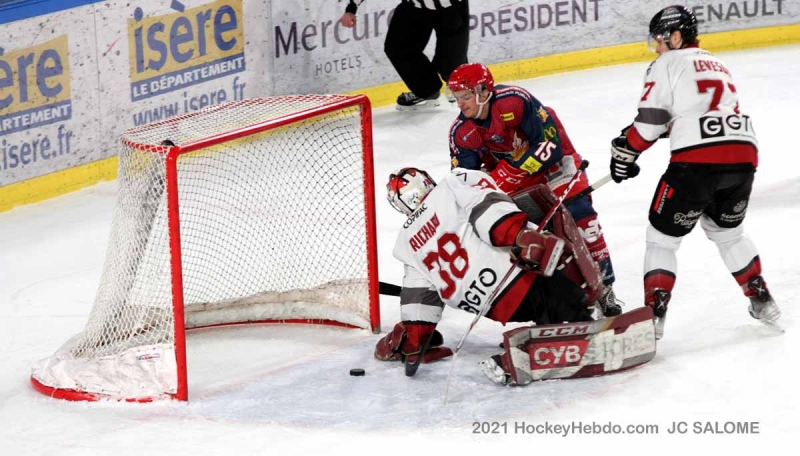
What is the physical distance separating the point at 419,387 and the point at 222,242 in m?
1.50

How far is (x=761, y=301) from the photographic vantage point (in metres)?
4.20

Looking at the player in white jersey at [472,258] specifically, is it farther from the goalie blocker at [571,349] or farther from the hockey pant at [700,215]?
the hockey pant at [700,215]

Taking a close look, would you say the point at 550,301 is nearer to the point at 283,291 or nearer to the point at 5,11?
the point at 283,291

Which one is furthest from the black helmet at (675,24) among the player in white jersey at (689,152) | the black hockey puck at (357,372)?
the black hockey puck at (357,372)

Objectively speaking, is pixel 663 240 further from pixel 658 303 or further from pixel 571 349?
pixel 571 349

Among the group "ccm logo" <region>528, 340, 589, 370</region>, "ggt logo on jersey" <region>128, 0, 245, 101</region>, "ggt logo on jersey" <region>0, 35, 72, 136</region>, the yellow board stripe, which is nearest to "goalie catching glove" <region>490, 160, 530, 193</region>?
"ccm logo" <region>528, 340, 589, 370</region>

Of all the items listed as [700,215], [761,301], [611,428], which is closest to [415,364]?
[611,428]

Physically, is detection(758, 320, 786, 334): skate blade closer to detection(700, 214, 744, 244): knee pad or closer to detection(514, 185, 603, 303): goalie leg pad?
detection(700, 214, 744, 244): knee pad

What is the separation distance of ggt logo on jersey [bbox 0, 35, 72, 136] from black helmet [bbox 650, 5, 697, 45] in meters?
3.37

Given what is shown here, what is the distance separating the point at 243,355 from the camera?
14.5ft

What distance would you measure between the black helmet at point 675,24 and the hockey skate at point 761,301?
0.83 m

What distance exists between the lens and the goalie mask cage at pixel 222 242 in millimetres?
3963

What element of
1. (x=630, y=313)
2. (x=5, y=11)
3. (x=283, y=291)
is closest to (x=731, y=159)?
(x=630, y=313)

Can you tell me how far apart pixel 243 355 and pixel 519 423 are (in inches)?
46.5
